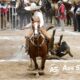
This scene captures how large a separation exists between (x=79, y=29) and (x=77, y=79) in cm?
1735

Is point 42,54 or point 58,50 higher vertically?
point 42,54

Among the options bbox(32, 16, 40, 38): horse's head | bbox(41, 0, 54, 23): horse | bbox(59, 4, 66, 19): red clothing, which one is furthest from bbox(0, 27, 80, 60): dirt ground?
bbox(41, 0, 54, 23): horse

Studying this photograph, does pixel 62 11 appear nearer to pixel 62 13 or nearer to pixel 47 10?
pixel 62 13

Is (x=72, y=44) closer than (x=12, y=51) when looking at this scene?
No

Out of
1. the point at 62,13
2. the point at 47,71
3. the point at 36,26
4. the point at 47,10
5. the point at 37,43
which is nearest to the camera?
the point at 36,26

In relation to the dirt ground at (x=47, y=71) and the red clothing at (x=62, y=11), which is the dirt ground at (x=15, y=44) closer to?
the dirt ground at (x=47, y=71)

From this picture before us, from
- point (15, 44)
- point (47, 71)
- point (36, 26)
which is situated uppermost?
point (36, 26)

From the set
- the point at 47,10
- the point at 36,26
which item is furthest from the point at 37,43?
the point at 47,10

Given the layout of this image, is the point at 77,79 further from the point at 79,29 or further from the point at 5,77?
the point at 79,29

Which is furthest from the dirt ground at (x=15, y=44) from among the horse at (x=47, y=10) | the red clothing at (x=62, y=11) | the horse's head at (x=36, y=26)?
the horse at (x=47, y=10)

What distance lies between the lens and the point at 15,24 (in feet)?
100

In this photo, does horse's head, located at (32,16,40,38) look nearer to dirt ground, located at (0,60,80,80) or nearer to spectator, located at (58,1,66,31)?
dirt ground, located at (0,60,80,80)

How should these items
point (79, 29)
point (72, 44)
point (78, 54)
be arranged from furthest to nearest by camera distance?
1. point (79, 29)
2. point (72, 44)
3. point (78, 54)

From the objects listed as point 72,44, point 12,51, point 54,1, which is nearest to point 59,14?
point 54,1
